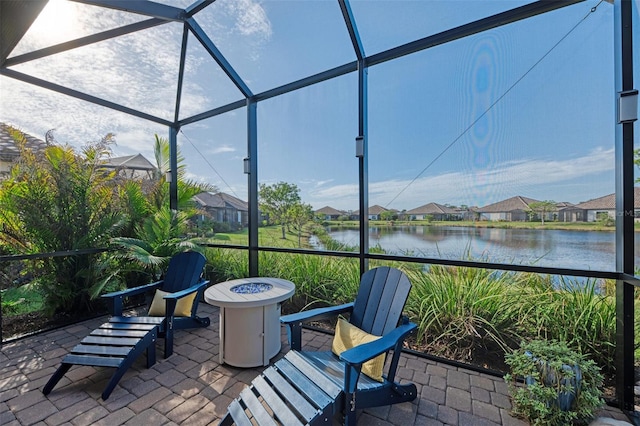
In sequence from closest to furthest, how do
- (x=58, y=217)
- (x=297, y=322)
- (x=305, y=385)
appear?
(x=305, y=385)
(x=297, y=322)
(x=58, y=217)

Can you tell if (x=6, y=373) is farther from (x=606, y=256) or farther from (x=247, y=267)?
(x=606, y=256)

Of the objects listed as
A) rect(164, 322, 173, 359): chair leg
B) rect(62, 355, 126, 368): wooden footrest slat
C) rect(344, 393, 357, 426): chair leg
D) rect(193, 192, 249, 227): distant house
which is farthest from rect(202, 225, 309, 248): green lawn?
rect(344, 393, 357, 426): chair leg

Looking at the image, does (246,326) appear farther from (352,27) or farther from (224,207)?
(352,27)

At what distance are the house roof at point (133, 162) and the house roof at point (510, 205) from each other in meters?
5.53

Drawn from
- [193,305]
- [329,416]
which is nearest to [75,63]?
[193,305]

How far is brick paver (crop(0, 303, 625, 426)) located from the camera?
2076mm

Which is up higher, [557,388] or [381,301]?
[381,301]

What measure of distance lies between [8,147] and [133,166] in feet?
5.43

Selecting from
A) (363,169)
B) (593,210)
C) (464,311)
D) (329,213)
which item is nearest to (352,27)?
(363,169)

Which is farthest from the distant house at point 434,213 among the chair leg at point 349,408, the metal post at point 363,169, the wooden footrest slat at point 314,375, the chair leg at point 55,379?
the chair leg at point 55,379

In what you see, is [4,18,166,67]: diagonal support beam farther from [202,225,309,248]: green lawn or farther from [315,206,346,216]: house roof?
[315,206,346,216]: house roof

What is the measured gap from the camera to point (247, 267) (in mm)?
4883

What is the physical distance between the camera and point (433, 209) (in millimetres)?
3281

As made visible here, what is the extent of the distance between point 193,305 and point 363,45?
3699 mm
